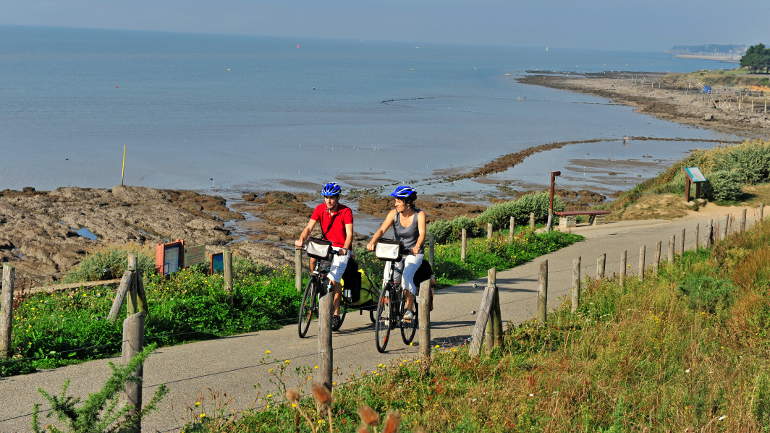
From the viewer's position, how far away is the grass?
5.63m

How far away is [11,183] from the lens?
37.3 metres

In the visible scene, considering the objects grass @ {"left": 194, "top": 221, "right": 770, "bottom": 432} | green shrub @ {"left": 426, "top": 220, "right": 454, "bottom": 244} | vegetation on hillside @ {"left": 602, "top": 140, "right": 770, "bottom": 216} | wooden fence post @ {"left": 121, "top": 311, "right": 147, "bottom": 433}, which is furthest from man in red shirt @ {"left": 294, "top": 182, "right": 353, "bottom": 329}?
vegetation on hillside @ {"left": 602, "top": 140, "right": 770, "bottom": 216}

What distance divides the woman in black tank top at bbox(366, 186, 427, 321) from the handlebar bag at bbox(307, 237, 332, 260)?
484 millimetres

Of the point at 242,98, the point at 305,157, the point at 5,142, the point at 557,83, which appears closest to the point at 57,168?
the point at 5,142

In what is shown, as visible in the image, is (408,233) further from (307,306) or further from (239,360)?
(239,360)

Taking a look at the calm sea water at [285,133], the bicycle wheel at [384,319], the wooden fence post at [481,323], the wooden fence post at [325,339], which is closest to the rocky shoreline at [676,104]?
the calm sea water at [285,133]

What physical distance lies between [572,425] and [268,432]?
2.51 m

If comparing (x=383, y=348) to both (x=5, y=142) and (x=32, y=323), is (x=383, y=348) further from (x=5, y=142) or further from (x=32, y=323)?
(x=5, y=142)

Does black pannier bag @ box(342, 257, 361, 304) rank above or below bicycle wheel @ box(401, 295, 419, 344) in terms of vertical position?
above

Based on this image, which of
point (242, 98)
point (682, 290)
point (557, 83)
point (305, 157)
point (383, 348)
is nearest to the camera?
point (383, 348)

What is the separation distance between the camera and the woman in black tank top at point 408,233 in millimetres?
8211

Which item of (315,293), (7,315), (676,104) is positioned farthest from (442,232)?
(676,104)

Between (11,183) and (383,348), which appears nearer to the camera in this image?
(383,348)

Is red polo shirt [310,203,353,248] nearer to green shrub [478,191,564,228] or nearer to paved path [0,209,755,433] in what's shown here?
paved path [0,209,755,433]
